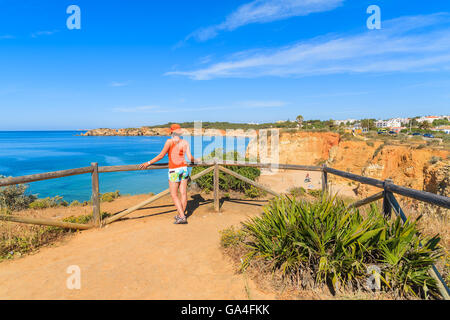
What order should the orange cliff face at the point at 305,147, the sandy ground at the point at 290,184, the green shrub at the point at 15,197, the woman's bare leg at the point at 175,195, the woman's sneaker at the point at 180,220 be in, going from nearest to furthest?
1. the woman's bare leg at the point at 175,195
2. the woman's sneaker at the point at 180,220
3. the green shrub at the point at 15,197
4. the sandy ground at the point at 290,184
5. the orange cliff face at the point at 305,147

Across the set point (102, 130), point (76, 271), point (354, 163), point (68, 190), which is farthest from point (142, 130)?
point (76, 271)

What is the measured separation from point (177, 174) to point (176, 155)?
42 cm

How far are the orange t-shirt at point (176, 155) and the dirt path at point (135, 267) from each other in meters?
1.36

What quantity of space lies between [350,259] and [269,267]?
0.99 meters

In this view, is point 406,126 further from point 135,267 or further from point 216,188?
point 135,267

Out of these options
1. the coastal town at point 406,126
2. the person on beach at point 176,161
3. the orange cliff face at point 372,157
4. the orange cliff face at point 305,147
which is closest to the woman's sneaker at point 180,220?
the person on beach at point 176,161

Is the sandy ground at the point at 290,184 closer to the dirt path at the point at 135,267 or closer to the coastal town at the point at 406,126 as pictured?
the dirt path at the point at 135,267

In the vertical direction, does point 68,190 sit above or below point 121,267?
below

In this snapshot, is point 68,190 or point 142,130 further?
point 142,130

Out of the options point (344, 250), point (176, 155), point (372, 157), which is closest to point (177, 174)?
point (176, 155)

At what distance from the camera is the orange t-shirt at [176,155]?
531 centimetres

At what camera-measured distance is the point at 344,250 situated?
2920mm
